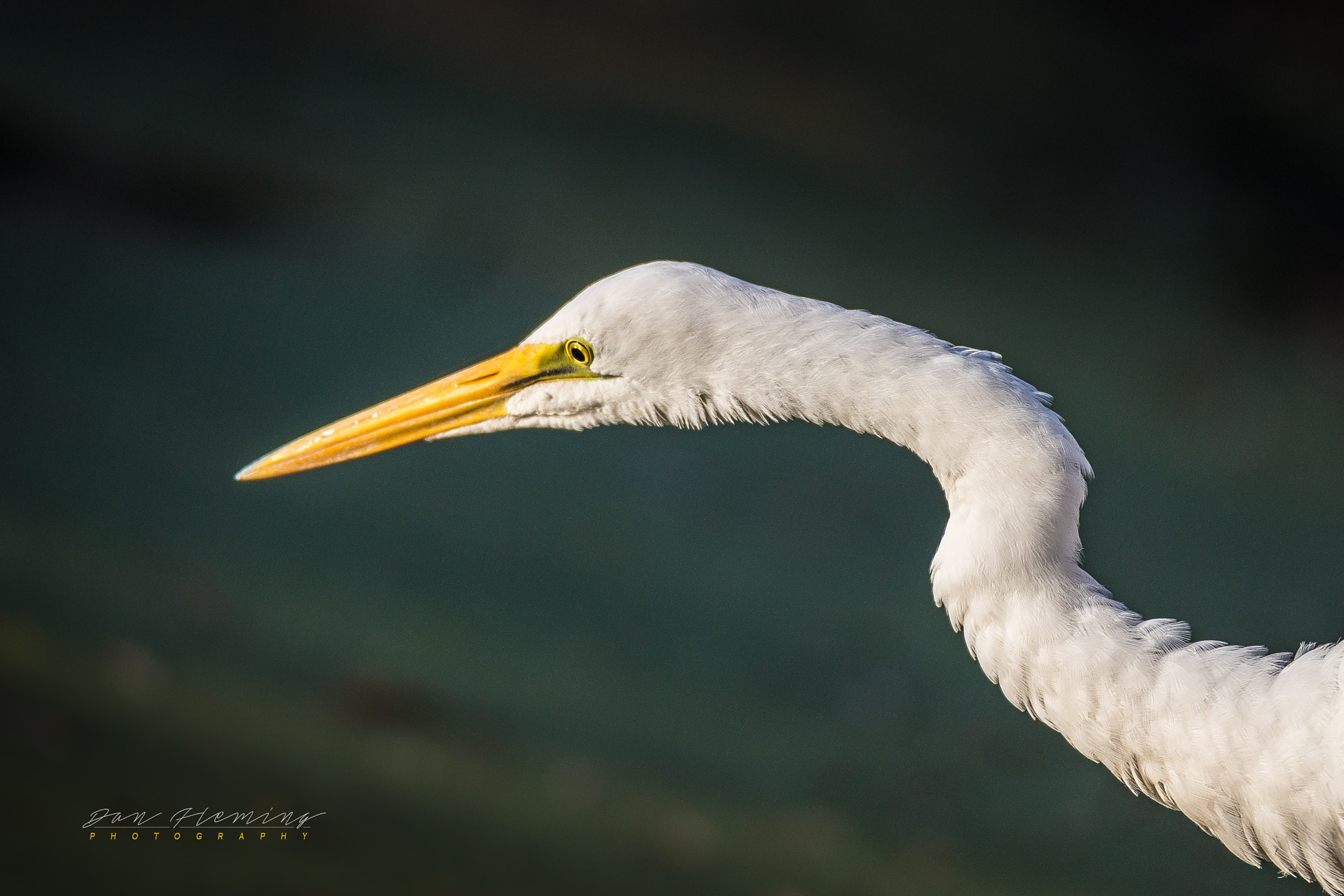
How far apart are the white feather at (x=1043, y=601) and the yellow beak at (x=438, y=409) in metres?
0.14

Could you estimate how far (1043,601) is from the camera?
29.4 inches

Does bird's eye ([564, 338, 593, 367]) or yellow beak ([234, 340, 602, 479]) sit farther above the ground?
bird's eye ([564, 338, 593, 367])

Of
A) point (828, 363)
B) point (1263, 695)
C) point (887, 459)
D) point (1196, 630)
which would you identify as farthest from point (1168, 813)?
point (828, 363)

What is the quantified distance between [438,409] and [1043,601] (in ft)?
2.02

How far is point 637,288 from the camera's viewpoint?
0.84 metres

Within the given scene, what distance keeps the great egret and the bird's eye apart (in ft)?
0.17

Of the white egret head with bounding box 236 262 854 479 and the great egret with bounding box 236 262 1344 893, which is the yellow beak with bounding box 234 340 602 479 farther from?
the great egret with bounding box 236 262 1344 893

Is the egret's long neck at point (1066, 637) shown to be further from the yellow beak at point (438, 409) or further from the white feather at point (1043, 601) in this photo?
the yellow beak at point (438, 409)

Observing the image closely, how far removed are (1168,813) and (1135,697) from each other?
4.23 ft

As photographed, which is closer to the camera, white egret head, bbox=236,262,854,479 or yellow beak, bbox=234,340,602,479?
white egret head, bbox=236,262,854,479

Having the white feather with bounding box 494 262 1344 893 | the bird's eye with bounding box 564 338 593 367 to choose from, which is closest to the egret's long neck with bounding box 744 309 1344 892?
the white feather with bounding box 494 262 1344 893

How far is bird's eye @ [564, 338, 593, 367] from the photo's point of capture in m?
0.89

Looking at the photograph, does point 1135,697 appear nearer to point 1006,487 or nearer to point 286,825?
point 1006,487

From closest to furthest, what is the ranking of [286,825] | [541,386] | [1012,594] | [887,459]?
[1012,594], [541,386], [286,825], [887,459]
